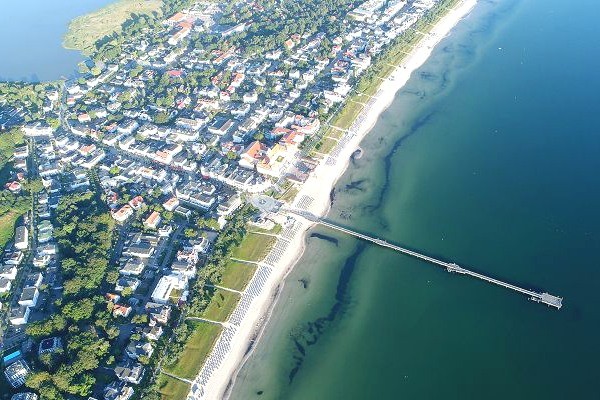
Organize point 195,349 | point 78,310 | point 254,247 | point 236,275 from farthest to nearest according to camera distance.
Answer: point 254,247
point 236,275
point 78,310
point 195,349

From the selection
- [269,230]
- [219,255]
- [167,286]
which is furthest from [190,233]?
[269,230]

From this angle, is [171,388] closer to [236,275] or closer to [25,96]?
[236,275]

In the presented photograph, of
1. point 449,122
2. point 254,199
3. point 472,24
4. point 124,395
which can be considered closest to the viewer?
point 124,395

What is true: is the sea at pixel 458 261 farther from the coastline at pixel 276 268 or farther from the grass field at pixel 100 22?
the grass field at pixel 100 22

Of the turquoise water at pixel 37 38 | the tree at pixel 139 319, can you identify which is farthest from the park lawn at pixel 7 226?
the turquoise water at pixel 37 38

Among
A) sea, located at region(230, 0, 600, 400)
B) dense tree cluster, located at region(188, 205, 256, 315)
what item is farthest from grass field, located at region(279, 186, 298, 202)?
sea, located at region(230, 0, 600, 400)

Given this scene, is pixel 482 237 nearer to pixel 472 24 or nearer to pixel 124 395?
pixel 124 395

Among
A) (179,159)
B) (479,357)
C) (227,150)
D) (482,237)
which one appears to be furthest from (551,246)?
(179,159)

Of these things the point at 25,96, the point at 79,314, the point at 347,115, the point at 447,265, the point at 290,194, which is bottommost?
the point at 290,194
